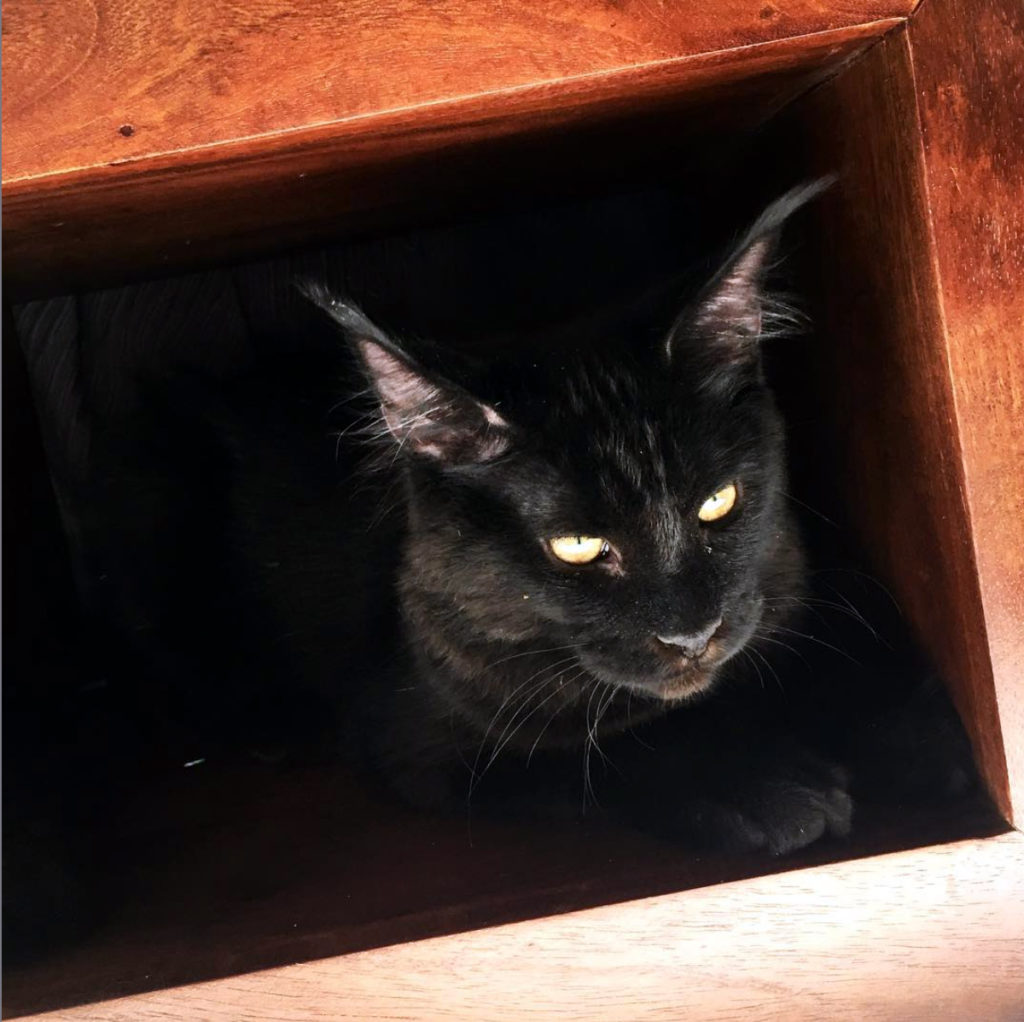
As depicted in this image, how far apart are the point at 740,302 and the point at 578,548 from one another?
10.8 inches

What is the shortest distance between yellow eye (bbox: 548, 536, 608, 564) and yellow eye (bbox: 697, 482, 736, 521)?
103 millimetres

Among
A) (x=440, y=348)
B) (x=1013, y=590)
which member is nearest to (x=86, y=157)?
(x=440, y=348)

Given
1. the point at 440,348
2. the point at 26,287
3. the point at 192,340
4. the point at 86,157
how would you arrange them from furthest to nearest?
Result: the point at 192,340 → the point at 26,287 → the point at 440,348 → the point at 86,157

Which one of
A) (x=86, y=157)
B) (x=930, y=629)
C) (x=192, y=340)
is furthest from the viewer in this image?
(x=192, y=340)

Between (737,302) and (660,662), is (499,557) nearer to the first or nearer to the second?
(660,662)

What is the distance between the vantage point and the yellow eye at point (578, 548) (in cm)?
111

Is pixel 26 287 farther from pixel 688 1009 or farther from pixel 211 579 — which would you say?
pixel 688 1009

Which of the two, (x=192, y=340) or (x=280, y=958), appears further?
(x=192, y=340)

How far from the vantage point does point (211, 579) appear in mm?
1689

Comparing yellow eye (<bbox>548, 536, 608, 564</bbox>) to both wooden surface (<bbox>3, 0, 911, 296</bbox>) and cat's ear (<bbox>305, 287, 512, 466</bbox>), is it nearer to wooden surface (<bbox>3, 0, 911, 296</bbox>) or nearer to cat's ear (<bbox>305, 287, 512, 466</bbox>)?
cat's ear (<bbox>305, 287, 512, 466</bbox>)

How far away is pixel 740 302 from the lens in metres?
1.12

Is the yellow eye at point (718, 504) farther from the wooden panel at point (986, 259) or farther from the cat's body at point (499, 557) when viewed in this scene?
the wooden panel at point (986, 259)

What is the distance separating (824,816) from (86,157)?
0.88m

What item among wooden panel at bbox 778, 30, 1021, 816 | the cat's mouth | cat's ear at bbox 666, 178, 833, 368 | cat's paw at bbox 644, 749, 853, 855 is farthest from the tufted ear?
cat's paw at bbox 644, 749, 853, 855
